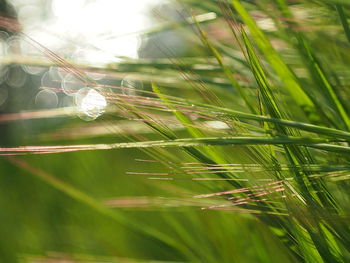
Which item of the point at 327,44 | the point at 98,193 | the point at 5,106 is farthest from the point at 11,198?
the point at 5,106

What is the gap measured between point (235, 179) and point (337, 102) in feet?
0.38

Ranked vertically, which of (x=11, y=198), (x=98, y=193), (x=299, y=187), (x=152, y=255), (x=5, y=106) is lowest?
(x=299, y=187)

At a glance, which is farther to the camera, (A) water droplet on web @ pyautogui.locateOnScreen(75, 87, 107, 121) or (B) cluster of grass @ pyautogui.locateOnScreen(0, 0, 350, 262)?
(A) water droplet on web @ pyautogui.locateOnScreen(75, 87, 107, 121)

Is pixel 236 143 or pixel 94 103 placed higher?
pixel 94 103

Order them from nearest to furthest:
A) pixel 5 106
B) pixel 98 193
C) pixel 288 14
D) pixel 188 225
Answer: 1. pixel 288 14
2. pixel 188 225
3. pixel 98 193
4. pixel 5 106

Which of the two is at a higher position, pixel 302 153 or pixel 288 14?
pixel 288 14

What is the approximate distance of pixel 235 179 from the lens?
1.61ft

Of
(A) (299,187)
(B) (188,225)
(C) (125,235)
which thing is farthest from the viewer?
(C) (125,235)

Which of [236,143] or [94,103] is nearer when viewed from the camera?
[236,143]

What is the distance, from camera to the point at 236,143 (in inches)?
17.3

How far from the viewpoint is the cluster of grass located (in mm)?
482

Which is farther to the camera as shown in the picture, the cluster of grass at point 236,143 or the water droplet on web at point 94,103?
the water droplet on web at point 94,103

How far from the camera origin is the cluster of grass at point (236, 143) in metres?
0.48

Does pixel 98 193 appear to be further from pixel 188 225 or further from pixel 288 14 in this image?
pixel 288 14
